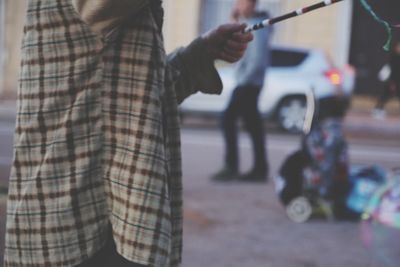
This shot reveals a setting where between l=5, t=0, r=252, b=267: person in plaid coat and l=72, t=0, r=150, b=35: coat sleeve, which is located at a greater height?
l=72, t=0, r=150, b=35: coat sleeve

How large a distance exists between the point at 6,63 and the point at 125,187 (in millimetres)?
19016

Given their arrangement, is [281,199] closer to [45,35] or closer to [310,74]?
[45,35]

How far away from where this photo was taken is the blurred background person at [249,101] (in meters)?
7.09

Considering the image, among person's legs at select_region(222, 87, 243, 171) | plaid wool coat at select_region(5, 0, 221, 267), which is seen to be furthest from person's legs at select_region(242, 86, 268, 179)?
plaid wool coat at select_region(5, 0, 221, 267)

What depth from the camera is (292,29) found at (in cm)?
1914

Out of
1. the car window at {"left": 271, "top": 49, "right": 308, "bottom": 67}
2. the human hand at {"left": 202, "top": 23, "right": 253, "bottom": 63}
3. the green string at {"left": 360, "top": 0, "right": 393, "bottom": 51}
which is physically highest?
the green string at {"left": 360, "top": 0, "right": 393, "bottom": 51}

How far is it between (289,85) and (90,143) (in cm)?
1211

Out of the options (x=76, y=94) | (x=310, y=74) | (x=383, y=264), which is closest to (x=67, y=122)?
(x=76, y=94)

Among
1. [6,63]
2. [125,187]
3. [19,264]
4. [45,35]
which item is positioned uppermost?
[45,35]

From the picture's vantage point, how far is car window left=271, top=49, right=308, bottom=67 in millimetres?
13578

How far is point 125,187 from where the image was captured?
1.78m

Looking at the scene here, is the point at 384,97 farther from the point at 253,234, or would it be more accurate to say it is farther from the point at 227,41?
the point at 227,41

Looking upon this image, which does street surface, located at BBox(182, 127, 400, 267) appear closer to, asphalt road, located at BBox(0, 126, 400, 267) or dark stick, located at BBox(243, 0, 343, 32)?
asphalt road, located at BBox(0, 126, 400, 267)

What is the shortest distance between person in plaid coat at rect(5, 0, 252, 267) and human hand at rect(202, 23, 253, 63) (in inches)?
14.5
